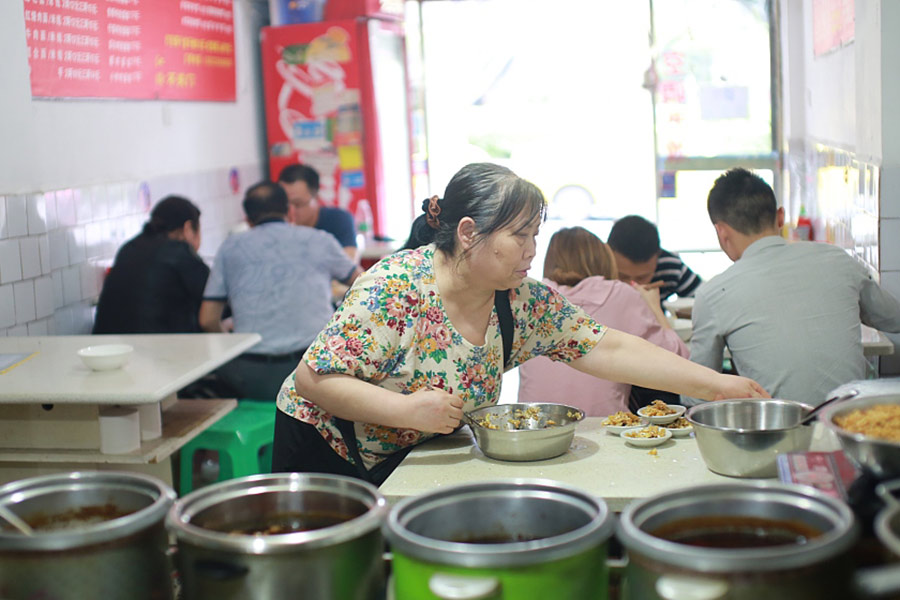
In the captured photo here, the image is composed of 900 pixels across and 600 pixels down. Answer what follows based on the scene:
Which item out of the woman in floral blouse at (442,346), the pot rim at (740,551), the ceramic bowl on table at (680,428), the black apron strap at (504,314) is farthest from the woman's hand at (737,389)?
the pot rim at (740,551)

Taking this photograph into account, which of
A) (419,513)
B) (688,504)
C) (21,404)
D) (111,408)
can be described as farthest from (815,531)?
(21,404)

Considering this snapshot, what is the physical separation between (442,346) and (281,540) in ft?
3.83

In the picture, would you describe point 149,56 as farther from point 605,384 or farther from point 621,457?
point 621,457

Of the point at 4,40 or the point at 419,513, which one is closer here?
the point at 419,513

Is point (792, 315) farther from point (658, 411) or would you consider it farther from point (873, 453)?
point (873, 453)

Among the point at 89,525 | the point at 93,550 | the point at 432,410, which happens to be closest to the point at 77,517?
the point at 89,525

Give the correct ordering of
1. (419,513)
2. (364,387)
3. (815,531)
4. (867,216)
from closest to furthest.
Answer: (815,531) → (419,513) → (364,387) → (867,216)

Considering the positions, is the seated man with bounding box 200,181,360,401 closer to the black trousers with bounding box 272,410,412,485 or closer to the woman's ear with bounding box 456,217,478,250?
the black trousers with bounding box 272,410,412,485

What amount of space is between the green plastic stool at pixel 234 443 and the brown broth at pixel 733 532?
2.89 meters

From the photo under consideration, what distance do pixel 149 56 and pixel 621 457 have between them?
4118mm

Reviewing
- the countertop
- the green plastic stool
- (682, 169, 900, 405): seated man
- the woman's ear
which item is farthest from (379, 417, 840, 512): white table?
the green plastic stool

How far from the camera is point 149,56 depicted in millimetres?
5410

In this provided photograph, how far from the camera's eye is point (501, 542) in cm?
144

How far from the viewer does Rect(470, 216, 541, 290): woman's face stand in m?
2.30
